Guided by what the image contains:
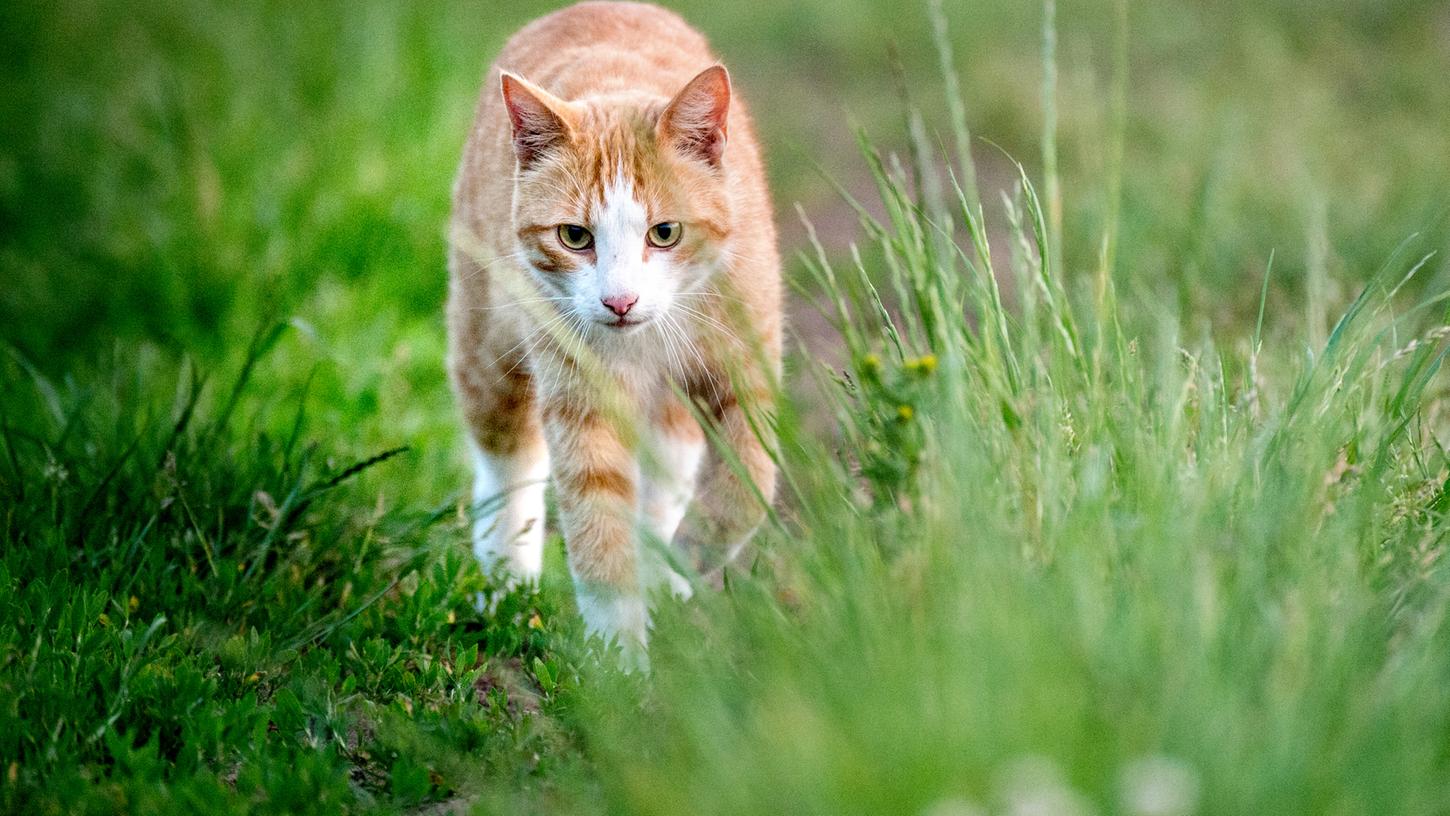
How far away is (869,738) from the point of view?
172 centimetres

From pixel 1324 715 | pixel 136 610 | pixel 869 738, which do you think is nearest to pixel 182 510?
pixel 136 610

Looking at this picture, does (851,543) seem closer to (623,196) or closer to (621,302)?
(621,302)

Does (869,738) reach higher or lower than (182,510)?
higher

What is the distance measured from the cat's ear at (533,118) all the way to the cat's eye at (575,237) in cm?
18

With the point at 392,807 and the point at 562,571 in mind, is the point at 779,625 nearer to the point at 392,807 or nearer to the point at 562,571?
the point at 392,807

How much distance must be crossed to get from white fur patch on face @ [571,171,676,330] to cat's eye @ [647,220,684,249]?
27 millimetres

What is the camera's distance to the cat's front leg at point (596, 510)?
2.94 m

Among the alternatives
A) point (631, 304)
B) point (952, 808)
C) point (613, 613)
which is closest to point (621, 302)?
point (631, 304)

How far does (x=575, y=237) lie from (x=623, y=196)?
16 cm

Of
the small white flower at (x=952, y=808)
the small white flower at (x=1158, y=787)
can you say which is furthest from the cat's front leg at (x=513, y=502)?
the small white flower at (x=1158, y=787)

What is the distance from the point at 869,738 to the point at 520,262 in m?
1.76

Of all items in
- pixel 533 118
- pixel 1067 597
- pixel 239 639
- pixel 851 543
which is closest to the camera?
pixel 1067 597

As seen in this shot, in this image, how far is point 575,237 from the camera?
304 cm

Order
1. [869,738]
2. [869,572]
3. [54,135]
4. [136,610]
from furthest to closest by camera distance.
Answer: [54,135], [136,610], [869,572], [869,738]
